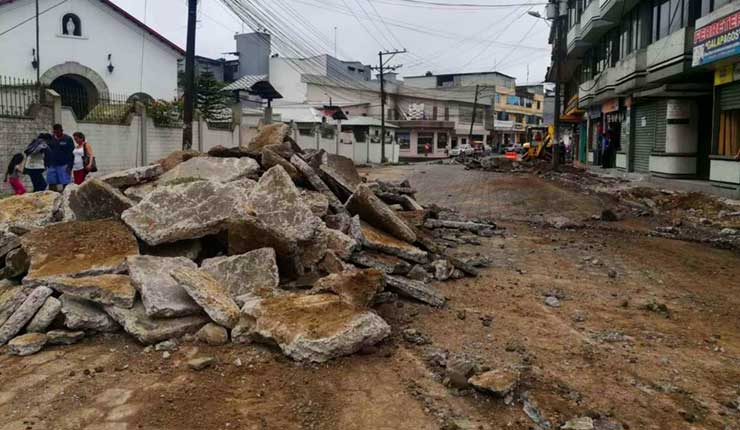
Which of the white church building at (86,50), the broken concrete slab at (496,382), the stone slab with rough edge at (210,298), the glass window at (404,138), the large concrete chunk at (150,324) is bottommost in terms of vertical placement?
the broken concrete slab at (496,382)

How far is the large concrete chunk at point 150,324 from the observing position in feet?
14.7

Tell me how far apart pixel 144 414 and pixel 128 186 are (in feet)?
16.0

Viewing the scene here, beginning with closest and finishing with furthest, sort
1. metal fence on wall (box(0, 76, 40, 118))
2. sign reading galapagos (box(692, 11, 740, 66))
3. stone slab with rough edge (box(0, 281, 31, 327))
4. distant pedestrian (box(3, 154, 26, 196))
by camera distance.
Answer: stone slab with rough edge (box(0, 281, 31, 327)) → distant pedestrian (box(3, 154, 26, 196)) → sign reading galapagos (box(692, 11, 740, 66)) → metal fence on wall (box(0, 76, 40, 118))

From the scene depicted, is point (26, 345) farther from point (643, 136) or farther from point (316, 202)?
point (643, 136)

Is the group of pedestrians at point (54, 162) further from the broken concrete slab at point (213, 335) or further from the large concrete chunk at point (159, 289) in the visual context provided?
the broken concrete slab at point (213, 335)

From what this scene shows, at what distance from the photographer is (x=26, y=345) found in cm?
443

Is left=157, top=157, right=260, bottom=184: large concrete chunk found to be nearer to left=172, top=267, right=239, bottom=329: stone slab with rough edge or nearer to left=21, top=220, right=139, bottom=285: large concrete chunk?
left=21, top=220, right=139, bottom=285: large concrete chunk

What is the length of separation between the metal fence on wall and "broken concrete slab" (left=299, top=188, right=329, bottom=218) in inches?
387

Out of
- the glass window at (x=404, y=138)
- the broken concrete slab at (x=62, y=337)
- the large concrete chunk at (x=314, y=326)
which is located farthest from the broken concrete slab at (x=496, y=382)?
the glass window at (x=404, y=138)

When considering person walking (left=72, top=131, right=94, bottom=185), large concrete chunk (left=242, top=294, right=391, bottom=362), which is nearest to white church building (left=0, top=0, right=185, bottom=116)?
person walking (left=72, top=131, right=94, bottom=185)

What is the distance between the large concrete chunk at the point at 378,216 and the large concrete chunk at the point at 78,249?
280 centimetres

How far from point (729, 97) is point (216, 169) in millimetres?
13738

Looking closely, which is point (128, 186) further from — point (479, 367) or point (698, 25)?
point (698, 25)

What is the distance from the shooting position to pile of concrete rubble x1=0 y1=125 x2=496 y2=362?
14.8 ft
